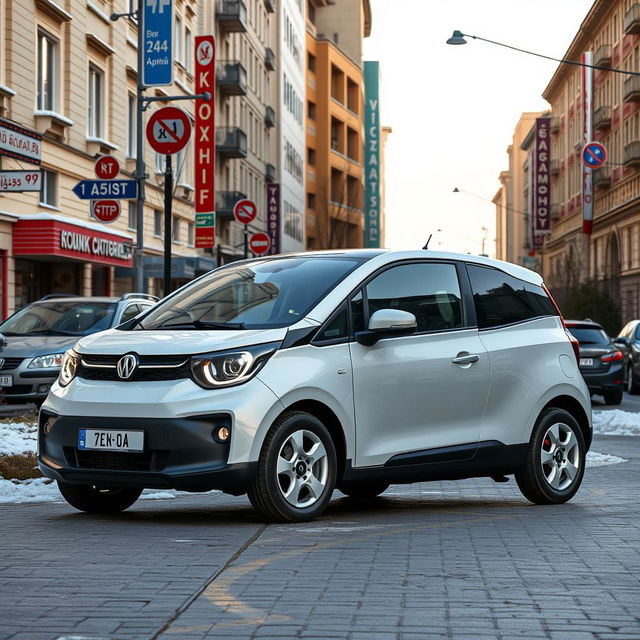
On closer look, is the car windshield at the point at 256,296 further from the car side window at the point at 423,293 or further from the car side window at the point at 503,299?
the car side window at the point at 503,299

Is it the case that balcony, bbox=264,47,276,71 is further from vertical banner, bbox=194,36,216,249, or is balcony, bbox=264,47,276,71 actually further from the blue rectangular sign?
the blue rectangular sign

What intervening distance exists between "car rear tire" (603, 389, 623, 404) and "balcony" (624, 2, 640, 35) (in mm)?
37102

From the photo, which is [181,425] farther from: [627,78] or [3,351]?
[627,78]

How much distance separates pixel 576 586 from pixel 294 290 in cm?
311

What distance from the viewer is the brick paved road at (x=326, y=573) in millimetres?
5113

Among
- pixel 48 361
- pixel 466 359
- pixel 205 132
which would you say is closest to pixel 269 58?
pixel 205 132

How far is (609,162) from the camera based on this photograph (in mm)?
68688

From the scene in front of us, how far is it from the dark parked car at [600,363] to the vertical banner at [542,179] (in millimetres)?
68310

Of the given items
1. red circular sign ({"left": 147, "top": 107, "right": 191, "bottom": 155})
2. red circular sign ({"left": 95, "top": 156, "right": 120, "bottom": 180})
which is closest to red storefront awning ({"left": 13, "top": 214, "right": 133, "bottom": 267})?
red circular sign ({"left": 95, "top": 156, "right": 120, "bottom": 180})

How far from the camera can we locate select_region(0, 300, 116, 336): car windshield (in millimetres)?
18188

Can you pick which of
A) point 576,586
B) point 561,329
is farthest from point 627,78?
point 576,586

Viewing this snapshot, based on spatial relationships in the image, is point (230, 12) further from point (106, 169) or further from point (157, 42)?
point (106, 169)

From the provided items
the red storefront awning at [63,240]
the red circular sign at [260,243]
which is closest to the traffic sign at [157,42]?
the red storefront awning at [63,240]

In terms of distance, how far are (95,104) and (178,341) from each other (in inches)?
1228
